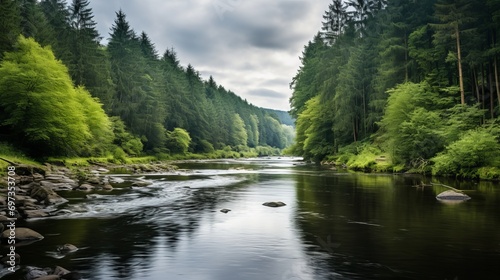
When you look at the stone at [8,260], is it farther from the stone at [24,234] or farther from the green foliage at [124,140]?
the green foliage at [124,140]

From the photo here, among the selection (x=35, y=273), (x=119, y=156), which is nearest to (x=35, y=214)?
(x=35, y=273)

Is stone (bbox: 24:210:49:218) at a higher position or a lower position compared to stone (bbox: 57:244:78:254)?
higher

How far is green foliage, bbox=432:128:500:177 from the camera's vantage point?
2655 centimetres

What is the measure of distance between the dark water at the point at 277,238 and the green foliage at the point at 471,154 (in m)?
7.22

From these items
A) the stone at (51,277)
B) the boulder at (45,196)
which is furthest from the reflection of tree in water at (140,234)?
the boulder at (45,196)

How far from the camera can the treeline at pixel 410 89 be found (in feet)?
100

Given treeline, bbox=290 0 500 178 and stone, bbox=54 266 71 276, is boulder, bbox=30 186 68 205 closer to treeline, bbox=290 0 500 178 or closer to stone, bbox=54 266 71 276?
stone, bbox=54 266 71 276

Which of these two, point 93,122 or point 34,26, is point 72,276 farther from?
point 34,26

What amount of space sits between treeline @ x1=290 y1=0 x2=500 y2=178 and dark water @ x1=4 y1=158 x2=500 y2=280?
11027mm

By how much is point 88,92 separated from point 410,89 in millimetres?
39778

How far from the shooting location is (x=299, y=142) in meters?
68.4

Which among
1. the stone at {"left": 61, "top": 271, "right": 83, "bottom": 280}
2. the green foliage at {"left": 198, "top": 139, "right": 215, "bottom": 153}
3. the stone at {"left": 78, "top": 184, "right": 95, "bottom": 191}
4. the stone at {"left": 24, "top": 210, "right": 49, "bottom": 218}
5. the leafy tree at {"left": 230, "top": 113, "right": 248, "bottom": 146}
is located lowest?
the stone at {"left": 61, "top": 271, "right": 83, "bottom": 280}

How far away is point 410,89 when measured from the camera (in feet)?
122

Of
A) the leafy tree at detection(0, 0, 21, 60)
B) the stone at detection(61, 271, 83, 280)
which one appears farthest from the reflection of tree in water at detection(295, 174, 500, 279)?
the leafy tree at detection(0, 0, 21, 60)
